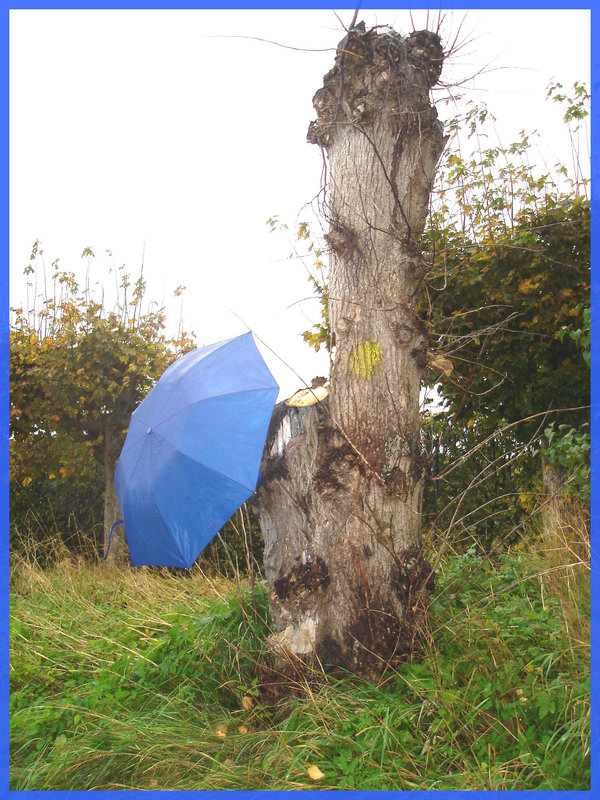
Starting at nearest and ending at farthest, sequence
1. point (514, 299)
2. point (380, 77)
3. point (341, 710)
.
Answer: point (341, 710) < point (380, 77) < point (514, 299)

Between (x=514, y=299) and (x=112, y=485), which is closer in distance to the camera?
(x=514, y=299)

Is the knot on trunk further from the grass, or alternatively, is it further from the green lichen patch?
the grass

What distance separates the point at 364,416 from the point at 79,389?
5984 mm

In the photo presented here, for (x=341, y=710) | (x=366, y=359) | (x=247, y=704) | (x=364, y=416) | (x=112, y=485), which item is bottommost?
(x=247, y=704)

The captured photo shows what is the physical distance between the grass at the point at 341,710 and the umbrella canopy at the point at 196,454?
31.3 inches

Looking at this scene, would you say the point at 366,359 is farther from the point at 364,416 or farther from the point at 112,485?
the point at 112,485

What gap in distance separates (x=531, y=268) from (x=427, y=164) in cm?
278

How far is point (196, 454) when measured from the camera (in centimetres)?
365

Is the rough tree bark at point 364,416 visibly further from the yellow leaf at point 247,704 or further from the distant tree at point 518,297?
the distant tree at point 518,297

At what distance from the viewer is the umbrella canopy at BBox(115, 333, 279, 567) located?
11.8ft

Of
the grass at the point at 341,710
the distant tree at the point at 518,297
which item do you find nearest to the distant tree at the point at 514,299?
the distant tree at the point at 518,297

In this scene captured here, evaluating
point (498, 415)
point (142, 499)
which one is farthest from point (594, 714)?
point (498, 415)

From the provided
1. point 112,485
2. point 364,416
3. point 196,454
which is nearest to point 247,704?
point 196,454

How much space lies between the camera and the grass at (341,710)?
9.80ft
